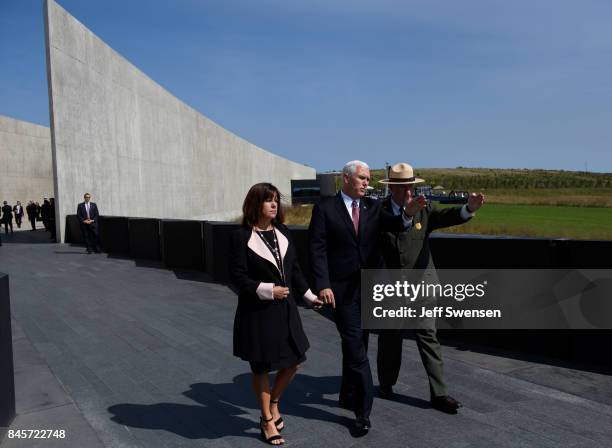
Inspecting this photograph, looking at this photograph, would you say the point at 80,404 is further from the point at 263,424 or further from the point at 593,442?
the point at 593,442

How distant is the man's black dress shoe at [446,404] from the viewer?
13.4 ft

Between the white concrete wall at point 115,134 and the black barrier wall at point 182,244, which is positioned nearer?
the black barrier wall at point 182,244

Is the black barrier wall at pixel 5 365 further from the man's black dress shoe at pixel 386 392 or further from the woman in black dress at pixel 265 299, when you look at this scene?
the man's black dress shoe at pixel 386 392

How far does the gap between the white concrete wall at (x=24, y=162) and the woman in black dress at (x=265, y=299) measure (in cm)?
3513

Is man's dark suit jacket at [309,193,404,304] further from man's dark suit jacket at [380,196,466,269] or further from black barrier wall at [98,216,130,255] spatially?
black barrier wall at [98,216,130,255]

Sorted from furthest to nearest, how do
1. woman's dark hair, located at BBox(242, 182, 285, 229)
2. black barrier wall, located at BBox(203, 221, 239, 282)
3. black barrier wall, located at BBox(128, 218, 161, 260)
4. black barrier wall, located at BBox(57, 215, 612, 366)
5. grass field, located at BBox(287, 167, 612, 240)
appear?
1. grass field, located at BBox(287, 167, 612, 240)
2. black barrier wall, located at BBox(128, 218, 161, 260)
3. black barrier wall, located at BBox(203, 221, 239, 282)
4. black barrier wall, located at BBox(57, 215, 612, 366)
5. woman's dark hair, located at BBox(242, 182, 285, 229)

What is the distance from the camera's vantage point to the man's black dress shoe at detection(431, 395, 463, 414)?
4.09 metres

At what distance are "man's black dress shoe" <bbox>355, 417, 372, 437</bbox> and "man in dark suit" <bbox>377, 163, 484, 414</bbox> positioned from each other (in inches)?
28.1

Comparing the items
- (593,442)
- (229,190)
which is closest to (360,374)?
(593,442)

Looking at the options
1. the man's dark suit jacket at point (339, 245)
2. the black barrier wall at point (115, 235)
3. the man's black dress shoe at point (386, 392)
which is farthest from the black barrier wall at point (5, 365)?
the black barrier wall at point (115, 235)

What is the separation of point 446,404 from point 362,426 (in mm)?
779

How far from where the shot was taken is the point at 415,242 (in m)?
4.35

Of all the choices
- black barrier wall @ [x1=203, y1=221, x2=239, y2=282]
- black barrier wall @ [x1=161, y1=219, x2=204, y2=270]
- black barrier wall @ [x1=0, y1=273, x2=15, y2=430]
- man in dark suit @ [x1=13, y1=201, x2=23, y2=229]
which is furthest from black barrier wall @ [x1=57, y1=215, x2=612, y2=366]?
man in dark suit @ [x1=13, y1=201, x2=23, y2=229]

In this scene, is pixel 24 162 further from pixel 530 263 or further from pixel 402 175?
pixel 402 175
